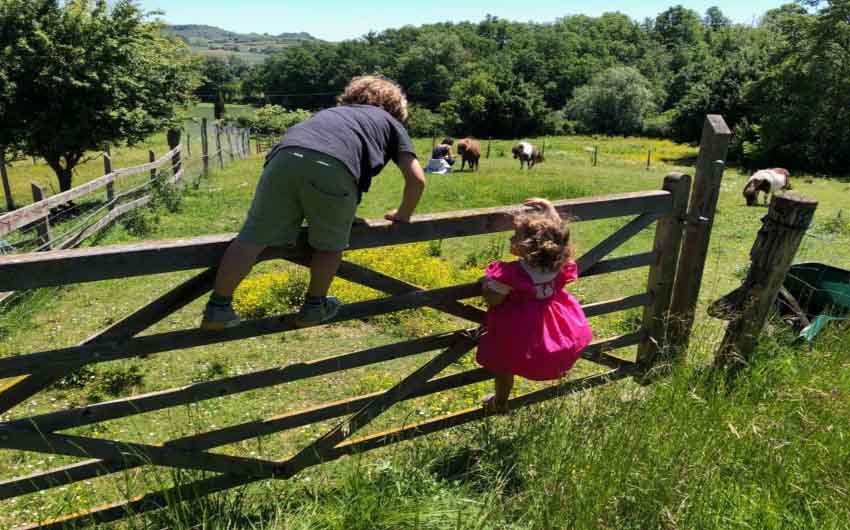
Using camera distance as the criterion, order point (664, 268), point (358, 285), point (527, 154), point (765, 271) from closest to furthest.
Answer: point (765, 271), point (664, 268), point (358, 285), point (527, 154)

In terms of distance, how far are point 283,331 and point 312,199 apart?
722 mm

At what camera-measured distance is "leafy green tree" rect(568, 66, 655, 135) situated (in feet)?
229

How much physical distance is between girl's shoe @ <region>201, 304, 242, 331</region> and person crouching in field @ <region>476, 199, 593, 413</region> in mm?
1378

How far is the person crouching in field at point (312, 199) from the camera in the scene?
2865mm

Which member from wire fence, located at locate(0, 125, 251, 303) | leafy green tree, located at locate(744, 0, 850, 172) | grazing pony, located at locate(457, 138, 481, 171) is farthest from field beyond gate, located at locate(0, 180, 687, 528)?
leafy green tree, located at locate(744, 0, 850, 172)

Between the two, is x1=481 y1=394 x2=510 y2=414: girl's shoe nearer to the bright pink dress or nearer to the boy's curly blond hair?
the bright pink dress

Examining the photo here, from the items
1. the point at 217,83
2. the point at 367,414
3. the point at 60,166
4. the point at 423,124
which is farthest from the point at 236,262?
the point at 217,83

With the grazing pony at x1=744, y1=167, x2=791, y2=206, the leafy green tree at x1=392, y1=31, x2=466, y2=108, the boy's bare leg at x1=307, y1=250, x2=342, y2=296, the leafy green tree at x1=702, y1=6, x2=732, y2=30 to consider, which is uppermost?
the leafy green tree at x1=702, y1=6, x2=732, y2=30

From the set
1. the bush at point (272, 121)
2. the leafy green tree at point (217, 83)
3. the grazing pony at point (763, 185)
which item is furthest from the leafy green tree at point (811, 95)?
the leafy green tree at point (217, 83)

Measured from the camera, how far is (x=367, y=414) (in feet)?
12.1

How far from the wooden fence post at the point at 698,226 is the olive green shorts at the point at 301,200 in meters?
2.77

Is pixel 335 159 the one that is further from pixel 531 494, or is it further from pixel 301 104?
pixel 301 104

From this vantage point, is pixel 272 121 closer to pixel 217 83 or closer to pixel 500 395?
pixel 217 83

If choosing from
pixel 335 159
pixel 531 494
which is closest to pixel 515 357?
pixel 531 494
